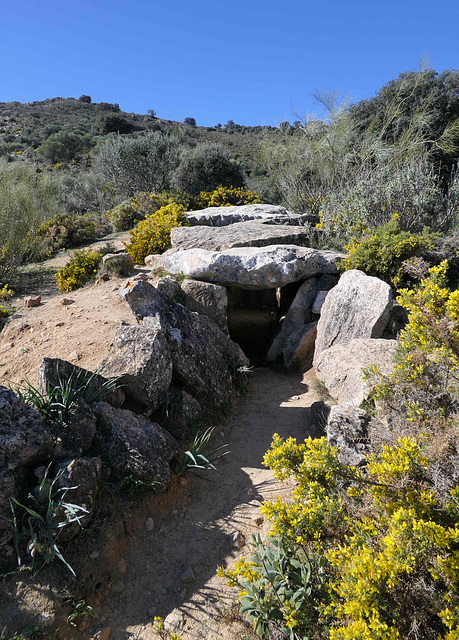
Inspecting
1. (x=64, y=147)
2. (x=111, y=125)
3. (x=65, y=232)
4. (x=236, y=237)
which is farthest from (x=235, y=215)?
(x=111, y=125)

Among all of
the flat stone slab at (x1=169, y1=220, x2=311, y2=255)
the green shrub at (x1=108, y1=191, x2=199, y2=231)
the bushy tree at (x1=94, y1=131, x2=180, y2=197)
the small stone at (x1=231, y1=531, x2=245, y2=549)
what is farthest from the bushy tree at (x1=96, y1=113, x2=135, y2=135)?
the small stone at (x1=231, y1=531, x2=245, y2=549)

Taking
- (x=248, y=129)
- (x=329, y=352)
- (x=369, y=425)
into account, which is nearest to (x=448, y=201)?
(x=329, y=352)

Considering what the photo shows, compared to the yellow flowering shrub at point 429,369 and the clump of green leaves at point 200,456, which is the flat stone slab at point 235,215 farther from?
the yellow flowering shrub at point 429,369

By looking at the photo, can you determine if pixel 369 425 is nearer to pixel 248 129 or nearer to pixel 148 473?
pixel 148 473

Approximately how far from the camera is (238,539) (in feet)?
11.2

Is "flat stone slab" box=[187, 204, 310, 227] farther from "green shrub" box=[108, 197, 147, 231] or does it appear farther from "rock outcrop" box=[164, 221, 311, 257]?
"green shrub" box=[108, 197, 147, 231]

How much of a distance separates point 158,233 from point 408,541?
883 centimetres

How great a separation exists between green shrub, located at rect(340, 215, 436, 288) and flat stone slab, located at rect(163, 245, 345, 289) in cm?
62

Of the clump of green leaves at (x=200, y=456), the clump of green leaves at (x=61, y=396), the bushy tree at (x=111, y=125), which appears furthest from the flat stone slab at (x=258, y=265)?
the bushy tree at (x=111, y=125)

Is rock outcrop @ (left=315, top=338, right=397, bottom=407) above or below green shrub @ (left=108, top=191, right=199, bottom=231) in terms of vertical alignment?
below

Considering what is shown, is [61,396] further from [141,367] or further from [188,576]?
[188,576]

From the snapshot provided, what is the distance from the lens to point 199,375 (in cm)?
508

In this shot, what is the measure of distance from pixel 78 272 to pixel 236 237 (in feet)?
12.2

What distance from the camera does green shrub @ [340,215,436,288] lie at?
6117mm
